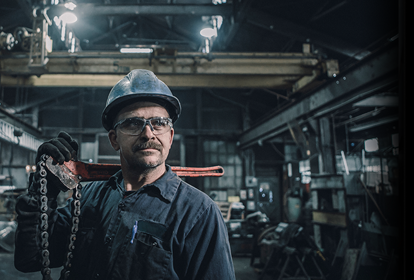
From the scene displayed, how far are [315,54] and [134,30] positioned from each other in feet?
33.2

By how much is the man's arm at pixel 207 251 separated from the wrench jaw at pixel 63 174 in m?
0.77

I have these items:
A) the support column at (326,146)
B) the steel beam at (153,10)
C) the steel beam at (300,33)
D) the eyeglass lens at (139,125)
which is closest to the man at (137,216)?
the eyeglass lens at (139,125)

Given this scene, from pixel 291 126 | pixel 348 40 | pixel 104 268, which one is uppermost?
pixel 348 40

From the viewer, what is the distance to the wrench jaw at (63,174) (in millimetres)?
1565

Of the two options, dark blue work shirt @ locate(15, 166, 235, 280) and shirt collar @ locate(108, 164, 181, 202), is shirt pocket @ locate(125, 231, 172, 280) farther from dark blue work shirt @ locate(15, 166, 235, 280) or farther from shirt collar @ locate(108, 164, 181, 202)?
shirt collar @ locate(108, 164, 181, 202)

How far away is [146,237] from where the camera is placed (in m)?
1.47

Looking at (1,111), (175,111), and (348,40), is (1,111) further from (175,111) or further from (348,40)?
(348,40)

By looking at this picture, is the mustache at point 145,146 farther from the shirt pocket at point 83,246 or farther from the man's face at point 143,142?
the shirt pocket at point 83,246

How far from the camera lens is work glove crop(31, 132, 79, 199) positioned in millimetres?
1551

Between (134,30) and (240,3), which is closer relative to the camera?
(240,3)

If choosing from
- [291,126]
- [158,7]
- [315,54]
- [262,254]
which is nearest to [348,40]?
[315,54]

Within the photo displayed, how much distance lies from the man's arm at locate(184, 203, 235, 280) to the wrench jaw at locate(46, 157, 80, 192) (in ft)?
2.52

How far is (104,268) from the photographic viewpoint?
4.82ft

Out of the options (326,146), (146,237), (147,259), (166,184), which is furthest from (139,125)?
(326,146)
